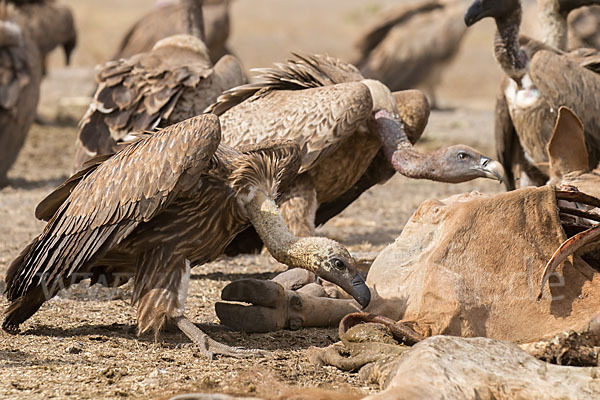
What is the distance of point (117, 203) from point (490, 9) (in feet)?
11.6

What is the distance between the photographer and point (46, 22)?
14617 millimetres

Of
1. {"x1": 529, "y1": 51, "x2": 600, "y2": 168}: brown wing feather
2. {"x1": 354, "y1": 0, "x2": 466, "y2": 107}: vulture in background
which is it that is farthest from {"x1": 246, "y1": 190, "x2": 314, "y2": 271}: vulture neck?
{"x1": 354, "y1": 0, "x2": 466, "y2": 107}: vulture in background

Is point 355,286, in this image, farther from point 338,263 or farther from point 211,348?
point 211,348

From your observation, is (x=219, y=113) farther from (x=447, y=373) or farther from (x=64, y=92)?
(x=64, y=92)

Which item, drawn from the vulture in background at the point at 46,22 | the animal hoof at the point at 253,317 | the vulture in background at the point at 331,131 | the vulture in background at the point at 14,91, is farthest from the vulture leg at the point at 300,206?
the vulture in background at the point at 46,22

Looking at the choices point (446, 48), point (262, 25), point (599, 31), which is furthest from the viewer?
point (262, 25)

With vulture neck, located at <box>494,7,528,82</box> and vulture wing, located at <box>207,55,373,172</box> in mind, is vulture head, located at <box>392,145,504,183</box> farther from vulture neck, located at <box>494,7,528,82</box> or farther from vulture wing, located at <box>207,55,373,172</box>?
vulture neck, located at <box>494,7,528,82</box>

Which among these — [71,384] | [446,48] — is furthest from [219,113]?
[446,48]

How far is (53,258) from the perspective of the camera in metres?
4.66

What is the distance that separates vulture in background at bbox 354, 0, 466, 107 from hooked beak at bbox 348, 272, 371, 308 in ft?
42.9

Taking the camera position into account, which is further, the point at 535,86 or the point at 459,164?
the point at 535,86

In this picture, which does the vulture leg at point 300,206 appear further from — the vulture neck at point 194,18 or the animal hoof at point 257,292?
the vulture neck at point 194,18

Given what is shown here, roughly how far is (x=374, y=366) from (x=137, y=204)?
1.39 meters

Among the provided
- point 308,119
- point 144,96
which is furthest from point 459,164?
point 144,96
